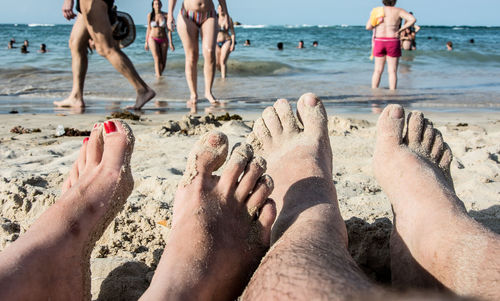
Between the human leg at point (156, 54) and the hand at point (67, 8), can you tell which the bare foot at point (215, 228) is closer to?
the hand at point (67, 8)

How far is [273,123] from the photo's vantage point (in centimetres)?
216

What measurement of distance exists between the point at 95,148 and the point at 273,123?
0.80 metres

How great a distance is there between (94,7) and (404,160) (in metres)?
3.30

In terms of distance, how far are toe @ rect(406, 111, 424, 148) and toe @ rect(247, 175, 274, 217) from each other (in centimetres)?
76

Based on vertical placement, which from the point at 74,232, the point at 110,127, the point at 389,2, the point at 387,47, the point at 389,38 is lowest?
the point at 74,232

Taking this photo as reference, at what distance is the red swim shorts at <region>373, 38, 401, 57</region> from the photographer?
673cm

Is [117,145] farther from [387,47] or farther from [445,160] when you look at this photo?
[387,47]

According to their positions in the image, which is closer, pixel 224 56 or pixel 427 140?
pixel 427 140

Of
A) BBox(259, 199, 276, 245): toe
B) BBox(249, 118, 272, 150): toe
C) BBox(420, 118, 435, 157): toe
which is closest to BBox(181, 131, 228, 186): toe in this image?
BBox(259, 199, 276, 245): toe

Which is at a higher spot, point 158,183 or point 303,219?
point 303,219

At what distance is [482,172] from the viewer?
96.3 inches

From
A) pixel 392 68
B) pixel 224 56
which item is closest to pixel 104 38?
pixel 392 68

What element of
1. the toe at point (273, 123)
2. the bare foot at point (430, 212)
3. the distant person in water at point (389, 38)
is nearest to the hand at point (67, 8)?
the toe at point (273, 123)

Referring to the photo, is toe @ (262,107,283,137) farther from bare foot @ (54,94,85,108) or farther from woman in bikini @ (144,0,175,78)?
woman in bikini @ (144,0,175,78)
